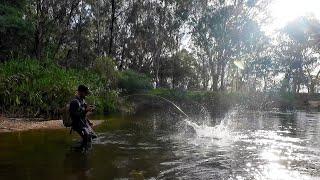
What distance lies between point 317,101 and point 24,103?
1747 inches

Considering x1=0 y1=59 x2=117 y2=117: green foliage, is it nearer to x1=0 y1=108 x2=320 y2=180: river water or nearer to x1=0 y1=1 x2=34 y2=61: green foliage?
x1=0 y1=108 x2=320 y2=180: river water

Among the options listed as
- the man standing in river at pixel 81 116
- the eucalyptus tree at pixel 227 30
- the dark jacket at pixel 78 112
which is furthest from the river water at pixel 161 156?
the eucalyptus tree at pixel 227 30

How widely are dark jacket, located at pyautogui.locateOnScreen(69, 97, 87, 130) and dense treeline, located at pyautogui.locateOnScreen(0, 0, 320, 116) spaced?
1931 cm

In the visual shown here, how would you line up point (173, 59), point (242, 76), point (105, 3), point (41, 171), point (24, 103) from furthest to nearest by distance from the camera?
point (242, 76) → point (173, 59) → point (105, 3) → point (24, 103) → point (41, 171)

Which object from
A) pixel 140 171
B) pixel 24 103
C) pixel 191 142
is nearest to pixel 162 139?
pixel 191 142

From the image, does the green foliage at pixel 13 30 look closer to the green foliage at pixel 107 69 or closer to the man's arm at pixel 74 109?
the green foliage at pixel 107 69

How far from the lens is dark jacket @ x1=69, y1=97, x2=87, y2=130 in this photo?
34.8 ft

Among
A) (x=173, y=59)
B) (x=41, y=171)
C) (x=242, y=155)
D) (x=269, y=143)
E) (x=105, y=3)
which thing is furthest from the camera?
(x=173, y=59)

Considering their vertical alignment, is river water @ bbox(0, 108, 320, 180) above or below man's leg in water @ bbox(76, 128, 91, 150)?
below

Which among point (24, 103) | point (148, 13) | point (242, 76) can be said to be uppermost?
point (148, 13)

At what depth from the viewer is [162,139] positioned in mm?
14555

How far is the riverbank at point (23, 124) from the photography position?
A: 609 inches

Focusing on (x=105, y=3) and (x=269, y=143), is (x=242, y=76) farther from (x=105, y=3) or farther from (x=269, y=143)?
Answer: (x=269, y=143)

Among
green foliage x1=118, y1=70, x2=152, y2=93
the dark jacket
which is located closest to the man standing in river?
the dark jacket
